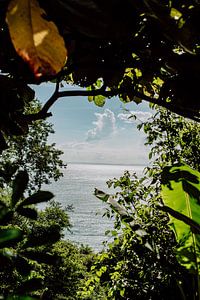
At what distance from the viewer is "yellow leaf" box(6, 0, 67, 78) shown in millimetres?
346

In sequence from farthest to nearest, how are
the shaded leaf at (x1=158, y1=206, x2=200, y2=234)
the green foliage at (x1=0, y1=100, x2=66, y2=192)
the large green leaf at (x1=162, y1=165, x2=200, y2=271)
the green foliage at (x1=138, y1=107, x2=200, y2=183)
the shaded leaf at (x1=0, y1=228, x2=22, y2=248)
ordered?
the green foliage at (x1=0, y1=100, x2=66, y2=192)
the green foliage at (x1=138, y1=107, x2=200, y2=183)
the large green leaf at (x1=162, y1=165, x2=200, y2=271)
the shaded leaf at (x1=158, y1=206, x2=200, y2=234)
the shaded leaf at (x1=0, y1=228, x2=22, y2=248)

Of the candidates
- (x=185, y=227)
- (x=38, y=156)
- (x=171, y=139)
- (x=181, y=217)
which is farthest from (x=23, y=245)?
(x=38, y=156)

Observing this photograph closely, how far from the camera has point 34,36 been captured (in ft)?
1.16

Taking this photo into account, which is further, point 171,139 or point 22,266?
point 171,139

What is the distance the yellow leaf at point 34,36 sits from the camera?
0.35 metres

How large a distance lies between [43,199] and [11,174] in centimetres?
10

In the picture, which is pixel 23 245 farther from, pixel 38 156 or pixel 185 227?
pixel 38 156

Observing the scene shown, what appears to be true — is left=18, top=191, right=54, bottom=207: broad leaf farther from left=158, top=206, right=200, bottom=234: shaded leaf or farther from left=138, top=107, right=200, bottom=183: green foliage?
left=138, top=107, right=200, bottom=183: green foliage

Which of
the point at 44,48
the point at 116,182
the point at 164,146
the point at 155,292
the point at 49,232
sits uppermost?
the point at 44,48

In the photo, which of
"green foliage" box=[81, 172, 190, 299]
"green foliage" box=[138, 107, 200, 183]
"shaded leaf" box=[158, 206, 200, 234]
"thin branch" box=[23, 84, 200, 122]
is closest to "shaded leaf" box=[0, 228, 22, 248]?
"thin branch" box=[23, 84, 200, 122]

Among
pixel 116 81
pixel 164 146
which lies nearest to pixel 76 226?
pixel 164 146

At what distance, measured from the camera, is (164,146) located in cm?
504

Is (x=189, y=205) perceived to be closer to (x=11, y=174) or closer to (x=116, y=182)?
(x=11, y=174)

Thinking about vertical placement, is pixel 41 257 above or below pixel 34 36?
below
